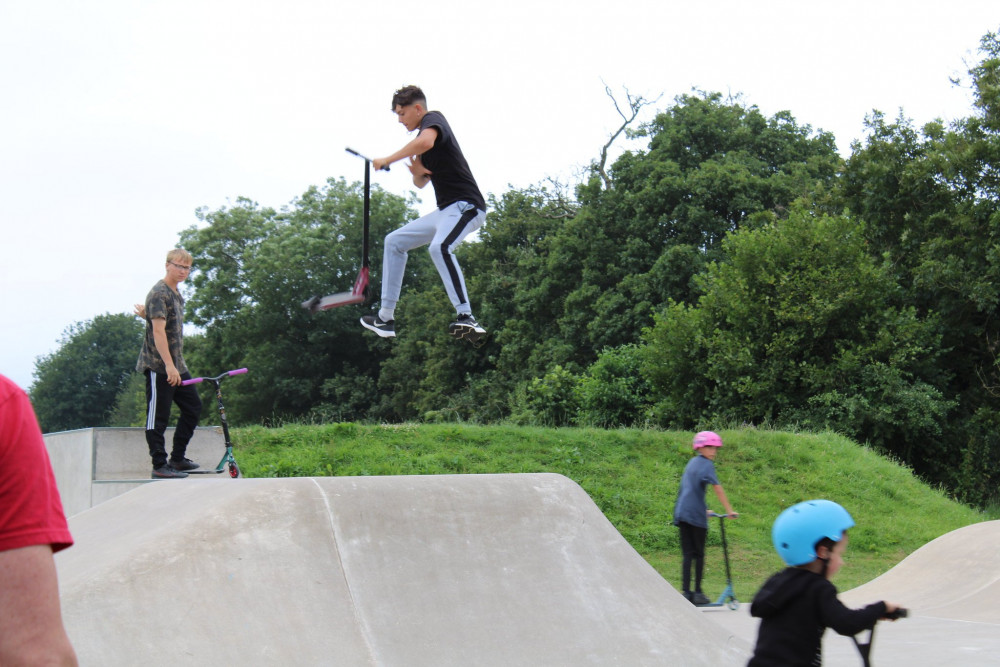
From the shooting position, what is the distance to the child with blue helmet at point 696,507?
899 centimetres

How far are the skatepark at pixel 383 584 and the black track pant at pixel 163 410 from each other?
3.98 ft

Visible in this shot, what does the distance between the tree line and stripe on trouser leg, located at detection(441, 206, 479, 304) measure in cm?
1523

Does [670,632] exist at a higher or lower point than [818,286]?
lower

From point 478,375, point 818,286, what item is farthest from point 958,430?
point 478,375

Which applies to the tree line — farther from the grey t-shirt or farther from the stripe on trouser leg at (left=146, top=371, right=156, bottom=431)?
the stripe on trouser leg at (left=146, top=371, right=156, bottom=431)

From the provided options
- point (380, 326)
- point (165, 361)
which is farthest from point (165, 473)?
point (380, 326)

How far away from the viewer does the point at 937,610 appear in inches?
361

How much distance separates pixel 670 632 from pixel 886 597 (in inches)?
205

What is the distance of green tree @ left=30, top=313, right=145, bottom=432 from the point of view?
84.6 meters

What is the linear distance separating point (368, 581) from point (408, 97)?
385 cm

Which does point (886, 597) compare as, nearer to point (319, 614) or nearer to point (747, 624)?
point (747, 624)

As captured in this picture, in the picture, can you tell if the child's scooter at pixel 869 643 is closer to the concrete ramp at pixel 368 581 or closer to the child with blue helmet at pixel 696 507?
the concrete ramp at pixel 368 581

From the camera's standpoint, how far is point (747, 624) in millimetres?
8125

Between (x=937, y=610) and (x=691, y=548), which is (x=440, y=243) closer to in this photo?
(x=691, y=548)
